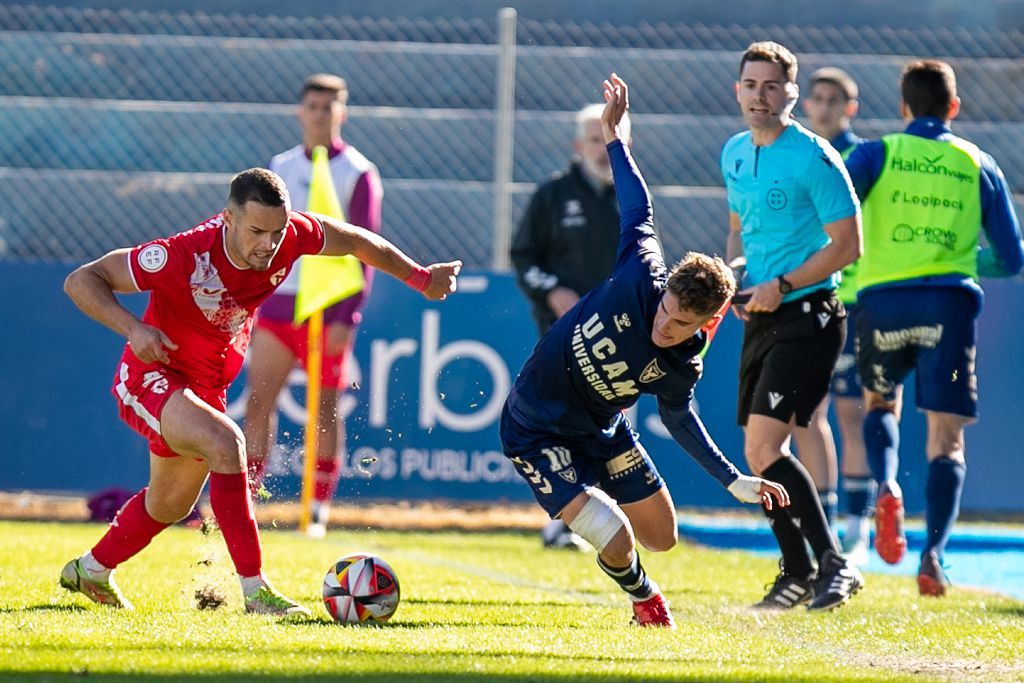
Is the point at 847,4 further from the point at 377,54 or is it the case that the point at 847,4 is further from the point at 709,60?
the point at 377,54

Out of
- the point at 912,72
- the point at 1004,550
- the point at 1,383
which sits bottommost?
the point at 1004,550

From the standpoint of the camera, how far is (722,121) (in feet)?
45.0

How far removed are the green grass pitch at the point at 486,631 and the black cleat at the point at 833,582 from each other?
0.23ft

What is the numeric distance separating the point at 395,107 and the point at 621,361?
941cm

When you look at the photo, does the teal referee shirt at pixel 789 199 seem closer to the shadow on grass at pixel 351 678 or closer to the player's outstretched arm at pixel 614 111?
the player's outstretched arm at pixel 614 111

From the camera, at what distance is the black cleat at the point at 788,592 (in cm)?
683

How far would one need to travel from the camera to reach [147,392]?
6.05 metres

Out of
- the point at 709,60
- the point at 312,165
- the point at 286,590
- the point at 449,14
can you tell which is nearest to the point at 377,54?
the point at 449,14

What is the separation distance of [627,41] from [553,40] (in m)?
0.80

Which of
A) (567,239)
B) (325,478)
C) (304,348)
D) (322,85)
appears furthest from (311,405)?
(567,239)

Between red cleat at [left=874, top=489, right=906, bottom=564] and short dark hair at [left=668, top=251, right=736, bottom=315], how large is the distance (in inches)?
99.0

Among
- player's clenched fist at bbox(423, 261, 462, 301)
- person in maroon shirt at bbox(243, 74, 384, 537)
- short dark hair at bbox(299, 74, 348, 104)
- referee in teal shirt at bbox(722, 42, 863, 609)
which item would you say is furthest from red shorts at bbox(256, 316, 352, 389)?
referee in teal shirt at bbox(722, 42, 863, 609)

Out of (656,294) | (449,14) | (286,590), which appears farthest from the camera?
(449,14)

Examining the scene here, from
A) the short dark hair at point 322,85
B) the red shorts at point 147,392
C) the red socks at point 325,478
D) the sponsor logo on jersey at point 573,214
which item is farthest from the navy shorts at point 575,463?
the short dark hair at point 322,85
